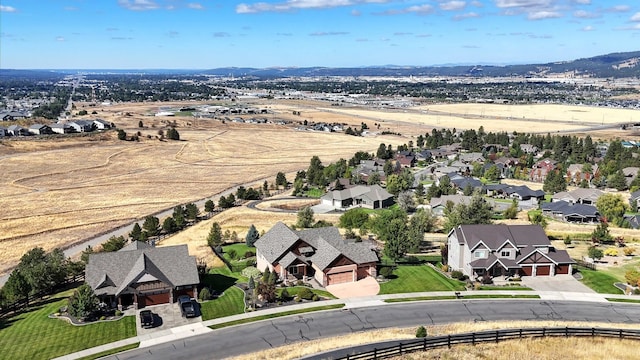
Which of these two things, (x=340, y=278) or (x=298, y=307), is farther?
(x=340, y=278)

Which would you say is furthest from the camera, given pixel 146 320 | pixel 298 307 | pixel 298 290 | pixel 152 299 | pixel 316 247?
pixel 316 247

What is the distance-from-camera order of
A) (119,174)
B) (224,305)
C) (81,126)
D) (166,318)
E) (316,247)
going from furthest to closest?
(81,126) < (119,174) < (316,247) < (224,305) < (166,318)

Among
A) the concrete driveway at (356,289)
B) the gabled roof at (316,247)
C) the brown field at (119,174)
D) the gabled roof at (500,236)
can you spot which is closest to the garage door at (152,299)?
the gabled roof at (316,247)

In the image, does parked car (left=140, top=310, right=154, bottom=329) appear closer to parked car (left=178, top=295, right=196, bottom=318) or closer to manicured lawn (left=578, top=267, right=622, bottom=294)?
parked car (left=178, top=295, right=196, bottom=318)

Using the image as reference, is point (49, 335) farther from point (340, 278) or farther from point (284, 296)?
point (340, 278)

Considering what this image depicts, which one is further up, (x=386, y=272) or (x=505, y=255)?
(x=505, y=255)

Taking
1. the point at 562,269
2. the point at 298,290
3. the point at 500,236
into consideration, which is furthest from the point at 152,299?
the point at 562,269

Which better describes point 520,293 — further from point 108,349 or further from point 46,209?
point 46,209

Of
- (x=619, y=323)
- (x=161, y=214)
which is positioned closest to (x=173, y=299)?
(x=619, y=323)
